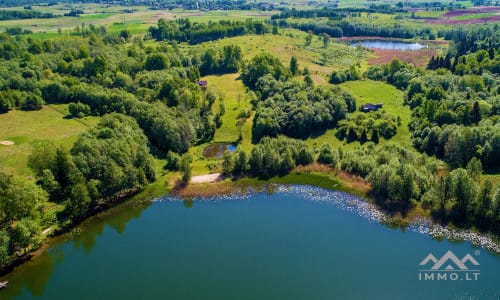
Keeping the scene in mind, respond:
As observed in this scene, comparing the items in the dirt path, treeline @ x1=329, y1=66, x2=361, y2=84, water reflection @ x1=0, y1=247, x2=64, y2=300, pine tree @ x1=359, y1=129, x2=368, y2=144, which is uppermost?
treeline @ x1=329, y1=66, x2=361, y2=84

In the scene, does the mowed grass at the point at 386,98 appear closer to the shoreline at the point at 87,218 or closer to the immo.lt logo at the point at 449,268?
the immo.lt logo at the point at 449,268

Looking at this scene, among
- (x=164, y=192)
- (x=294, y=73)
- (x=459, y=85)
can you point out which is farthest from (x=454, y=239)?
(x=294, y=73)

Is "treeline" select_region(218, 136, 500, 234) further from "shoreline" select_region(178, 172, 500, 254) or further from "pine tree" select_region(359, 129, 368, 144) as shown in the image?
"pine tree" select_region(359, 129, 368, 144)

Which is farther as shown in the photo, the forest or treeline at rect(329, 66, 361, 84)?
treeline at rect(329, 66, 361, 84)

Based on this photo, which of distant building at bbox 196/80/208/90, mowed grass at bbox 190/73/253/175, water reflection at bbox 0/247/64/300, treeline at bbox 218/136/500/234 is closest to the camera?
water reflection at bbox 0/247/64/300

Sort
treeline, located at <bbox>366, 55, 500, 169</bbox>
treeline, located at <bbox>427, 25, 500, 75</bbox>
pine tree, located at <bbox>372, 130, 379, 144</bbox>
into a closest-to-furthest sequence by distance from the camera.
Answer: treeline, located at <bbox>366, 55, 500, 169</bbox>, pine tree, located at <bbox>372, 130, 379, 144</bbox>, treeline, located at <bbox>427, 25, 500, 75</bbox>

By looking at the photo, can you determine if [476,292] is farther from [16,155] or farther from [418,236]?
[16,155]

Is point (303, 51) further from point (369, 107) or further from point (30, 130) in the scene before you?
point (30, 130)

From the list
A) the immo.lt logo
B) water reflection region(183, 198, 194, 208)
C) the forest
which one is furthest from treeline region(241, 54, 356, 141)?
the immo.lt logo
